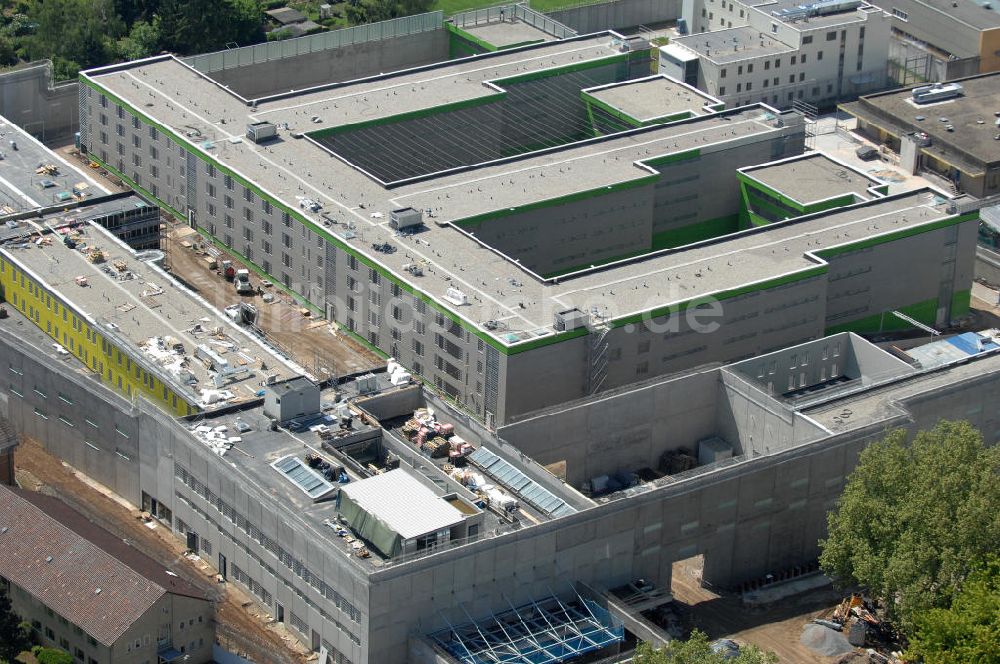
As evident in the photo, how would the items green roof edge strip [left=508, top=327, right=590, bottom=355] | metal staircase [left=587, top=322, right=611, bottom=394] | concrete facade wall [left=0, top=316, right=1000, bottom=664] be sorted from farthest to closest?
metal staircase [left=587, top=322, right=611, bottom=394] < green roof edge strip [left=508, top=327, right=590, bottom=355] < concrete facade wall [left=0, top=316, right=1000, bottom=664]

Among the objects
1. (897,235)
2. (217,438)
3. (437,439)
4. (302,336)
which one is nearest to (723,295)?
(897,235)

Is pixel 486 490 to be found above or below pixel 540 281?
below

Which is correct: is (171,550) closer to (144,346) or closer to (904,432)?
(144,346)

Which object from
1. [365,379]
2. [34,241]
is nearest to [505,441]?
[365,379]

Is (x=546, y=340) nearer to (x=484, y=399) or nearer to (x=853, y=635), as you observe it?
(x=484, y=399)

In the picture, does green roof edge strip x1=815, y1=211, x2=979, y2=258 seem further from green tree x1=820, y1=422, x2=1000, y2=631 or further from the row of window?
the row of window

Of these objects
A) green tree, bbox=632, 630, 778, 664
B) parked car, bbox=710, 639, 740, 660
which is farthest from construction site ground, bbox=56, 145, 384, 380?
green tree, bbox=632, 630, 778, 664

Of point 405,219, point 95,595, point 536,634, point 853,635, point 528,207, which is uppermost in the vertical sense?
point 405,219
